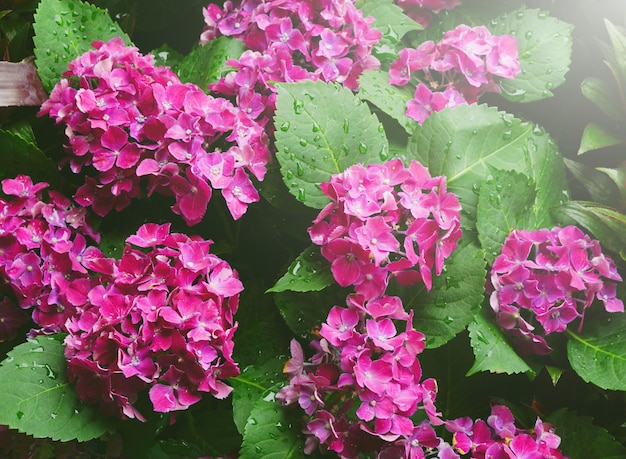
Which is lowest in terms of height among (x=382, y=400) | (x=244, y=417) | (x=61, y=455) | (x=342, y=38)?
(x=61, y=455)

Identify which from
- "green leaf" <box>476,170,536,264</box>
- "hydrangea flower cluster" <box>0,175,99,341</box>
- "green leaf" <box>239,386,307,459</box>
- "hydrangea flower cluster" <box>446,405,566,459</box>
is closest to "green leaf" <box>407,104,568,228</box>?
"green leaf" <box>476,170,536,264</box>

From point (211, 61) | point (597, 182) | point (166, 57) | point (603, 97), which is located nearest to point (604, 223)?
point (597, 182)

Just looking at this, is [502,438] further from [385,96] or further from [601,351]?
[385,96]

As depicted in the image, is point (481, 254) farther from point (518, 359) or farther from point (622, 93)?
point (622, 93)

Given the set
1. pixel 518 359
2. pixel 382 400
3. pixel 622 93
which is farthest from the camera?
pixel 622 93

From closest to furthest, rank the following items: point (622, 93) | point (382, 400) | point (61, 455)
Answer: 1. point (382, 400)
2. point (61, 455)
3. point (622, 93)

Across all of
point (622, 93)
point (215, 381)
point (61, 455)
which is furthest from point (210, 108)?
point (622, 93)

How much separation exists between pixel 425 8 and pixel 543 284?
0.63 metres

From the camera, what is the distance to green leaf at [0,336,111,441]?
888 millimetres

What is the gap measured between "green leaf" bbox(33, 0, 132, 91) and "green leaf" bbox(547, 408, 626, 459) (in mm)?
945

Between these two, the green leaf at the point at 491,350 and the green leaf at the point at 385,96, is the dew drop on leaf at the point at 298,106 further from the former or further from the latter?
the green leaf at the point at 491,350

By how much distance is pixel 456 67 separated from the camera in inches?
45.8

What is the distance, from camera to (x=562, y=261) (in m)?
0.99

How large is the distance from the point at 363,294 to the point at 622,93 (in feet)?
2.20
